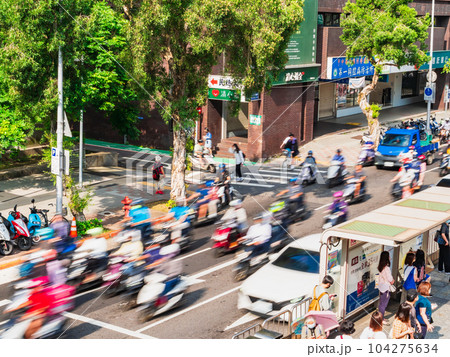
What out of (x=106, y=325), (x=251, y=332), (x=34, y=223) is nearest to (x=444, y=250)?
(x=251, y=332)

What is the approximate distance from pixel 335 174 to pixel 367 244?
12955 mm

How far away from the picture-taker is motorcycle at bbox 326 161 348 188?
2652cm

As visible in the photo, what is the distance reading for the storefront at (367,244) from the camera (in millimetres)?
12609

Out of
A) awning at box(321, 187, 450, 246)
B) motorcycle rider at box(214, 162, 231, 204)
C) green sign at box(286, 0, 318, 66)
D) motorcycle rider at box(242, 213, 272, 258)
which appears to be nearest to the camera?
awning at box(321, 187, 450, 246)

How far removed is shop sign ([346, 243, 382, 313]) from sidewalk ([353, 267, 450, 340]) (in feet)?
1.47

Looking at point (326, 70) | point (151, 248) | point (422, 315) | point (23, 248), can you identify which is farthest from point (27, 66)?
point (326, 70)

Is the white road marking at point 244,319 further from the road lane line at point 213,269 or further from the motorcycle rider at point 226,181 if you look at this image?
the motorcycle rider at point 226,181

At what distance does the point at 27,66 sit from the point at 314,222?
10.5 m

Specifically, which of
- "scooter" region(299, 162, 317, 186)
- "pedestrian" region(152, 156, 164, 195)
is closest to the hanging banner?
"scooter" region(299, 162, 317, 186)

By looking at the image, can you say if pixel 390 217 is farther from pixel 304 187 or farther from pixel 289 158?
pixel 289 158

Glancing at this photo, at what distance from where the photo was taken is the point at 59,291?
44.5 ft

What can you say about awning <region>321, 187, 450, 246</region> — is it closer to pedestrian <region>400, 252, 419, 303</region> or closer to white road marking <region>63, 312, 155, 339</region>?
pedestrian <region>400, 252, 419, 303</region>

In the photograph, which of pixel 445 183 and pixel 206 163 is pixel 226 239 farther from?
pixel 206 163

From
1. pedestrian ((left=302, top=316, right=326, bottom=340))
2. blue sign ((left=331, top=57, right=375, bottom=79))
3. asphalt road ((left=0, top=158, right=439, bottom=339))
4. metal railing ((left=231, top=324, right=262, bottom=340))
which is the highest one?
blue sign ((left=331, top=57, right=375, bottom=79))
